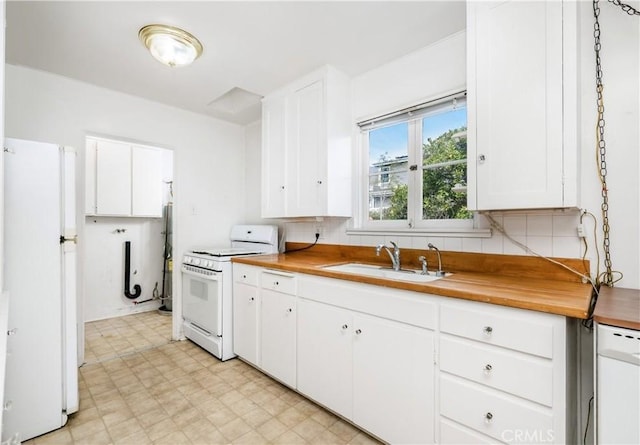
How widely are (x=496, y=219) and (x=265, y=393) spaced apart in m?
1.93

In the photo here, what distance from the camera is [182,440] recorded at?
173 centimetres

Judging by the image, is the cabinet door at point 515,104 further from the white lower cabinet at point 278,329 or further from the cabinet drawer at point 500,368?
the white lower cabinet at point 278,329

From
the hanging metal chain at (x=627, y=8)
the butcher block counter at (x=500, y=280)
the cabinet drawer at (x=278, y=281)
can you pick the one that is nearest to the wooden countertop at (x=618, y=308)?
the butcher block counter at (x=500, y=280)

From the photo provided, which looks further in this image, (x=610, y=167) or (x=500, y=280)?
(x=500, y=280)

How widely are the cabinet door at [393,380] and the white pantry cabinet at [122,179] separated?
355cm

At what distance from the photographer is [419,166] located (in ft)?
7.48

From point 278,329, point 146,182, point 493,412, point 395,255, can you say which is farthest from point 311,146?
point 146,182

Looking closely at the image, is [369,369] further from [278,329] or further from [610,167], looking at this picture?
[610,167]

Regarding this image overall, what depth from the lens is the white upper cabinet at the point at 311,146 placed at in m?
2.46

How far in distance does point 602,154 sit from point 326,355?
1811mm

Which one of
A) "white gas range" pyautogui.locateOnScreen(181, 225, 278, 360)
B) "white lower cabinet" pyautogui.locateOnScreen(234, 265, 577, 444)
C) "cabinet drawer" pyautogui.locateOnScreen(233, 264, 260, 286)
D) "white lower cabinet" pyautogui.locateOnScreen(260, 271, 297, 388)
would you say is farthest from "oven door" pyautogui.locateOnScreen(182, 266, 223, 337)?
"white lower cabinet" pyautogui.locateOnScreen(234, 265, 577, 444)

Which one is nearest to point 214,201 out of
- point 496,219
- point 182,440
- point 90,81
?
point 90,81

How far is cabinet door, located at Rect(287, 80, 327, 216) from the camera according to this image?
8.13 feet

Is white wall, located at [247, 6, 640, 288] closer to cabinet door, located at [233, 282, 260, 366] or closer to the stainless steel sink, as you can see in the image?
the stainless steel sink
